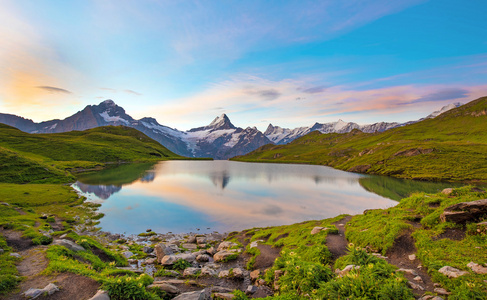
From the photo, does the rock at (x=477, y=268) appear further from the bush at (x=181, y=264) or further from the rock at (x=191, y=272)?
the bush at (x=181, y=264)

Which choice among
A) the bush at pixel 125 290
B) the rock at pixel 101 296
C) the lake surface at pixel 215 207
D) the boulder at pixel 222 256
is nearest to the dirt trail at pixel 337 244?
the boulder at pixel 222 256

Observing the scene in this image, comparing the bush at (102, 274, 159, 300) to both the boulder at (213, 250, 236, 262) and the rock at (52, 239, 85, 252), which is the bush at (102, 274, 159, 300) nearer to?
the rock at (52, 239, 85, 252)

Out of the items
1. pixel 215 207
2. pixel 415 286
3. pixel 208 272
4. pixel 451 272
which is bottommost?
pixel 215 207

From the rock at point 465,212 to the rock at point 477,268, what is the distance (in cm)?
595

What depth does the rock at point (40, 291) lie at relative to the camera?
1047 cm

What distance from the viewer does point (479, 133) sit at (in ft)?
542

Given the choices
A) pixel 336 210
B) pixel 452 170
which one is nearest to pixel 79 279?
pixel 336 210

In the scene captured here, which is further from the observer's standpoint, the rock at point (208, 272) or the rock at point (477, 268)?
the rock at point (208, 272)

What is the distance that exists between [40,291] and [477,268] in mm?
22406

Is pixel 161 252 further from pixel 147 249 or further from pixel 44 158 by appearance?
pixel 44 158

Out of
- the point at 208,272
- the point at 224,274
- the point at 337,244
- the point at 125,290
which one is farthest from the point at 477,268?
the point at 125,290

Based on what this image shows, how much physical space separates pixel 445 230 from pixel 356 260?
1019 cm

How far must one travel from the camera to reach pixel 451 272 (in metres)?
11.1

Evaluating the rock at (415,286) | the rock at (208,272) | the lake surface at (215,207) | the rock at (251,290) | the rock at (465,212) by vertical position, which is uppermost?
the rock at (465,212)
